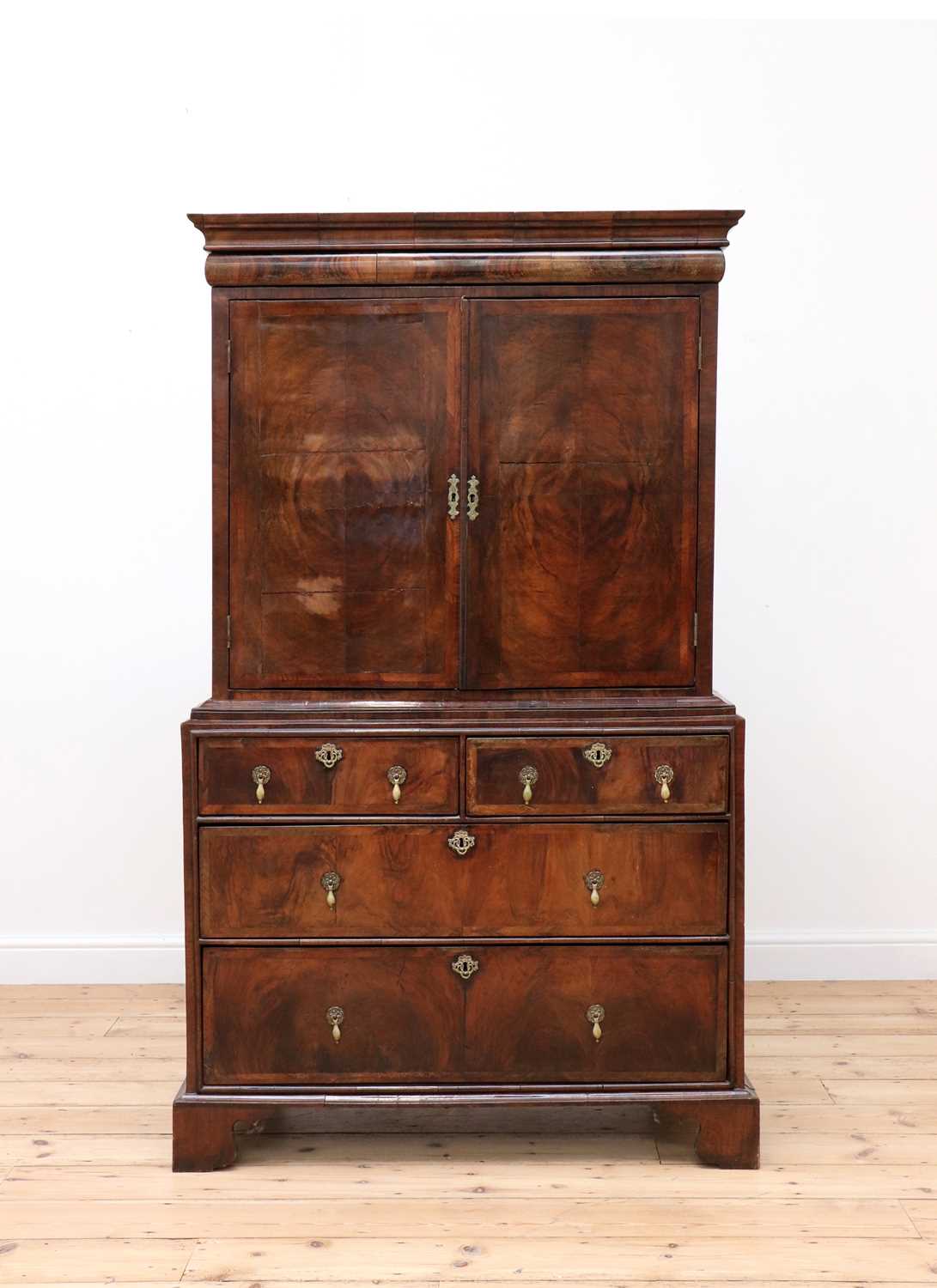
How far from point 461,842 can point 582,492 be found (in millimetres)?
728

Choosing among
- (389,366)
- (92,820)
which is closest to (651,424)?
(389,366)

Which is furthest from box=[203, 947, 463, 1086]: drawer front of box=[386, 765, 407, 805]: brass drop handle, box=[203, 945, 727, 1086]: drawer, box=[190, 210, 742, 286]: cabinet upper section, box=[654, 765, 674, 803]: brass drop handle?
box=[190, 210, 742, 286]: cabinet upper section

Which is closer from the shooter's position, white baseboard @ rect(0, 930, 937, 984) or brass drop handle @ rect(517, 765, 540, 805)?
brass drop handle @ rect(517, 765, 540, 805)

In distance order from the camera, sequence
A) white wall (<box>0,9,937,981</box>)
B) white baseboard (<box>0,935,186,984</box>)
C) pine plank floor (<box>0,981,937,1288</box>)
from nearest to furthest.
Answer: pine plank floor (<box>0,981,937,1288</box>) < white wall (<box>0,9,937,981</box>) < white baseboard (<box>0,935,186,984</box>)

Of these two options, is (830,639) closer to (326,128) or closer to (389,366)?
(389,366)

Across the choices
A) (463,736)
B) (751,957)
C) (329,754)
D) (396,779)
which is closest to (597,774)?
(463,736)

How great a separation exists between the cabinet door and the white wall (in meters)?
0.99

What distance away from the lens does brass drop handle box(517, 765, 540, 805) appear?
2439 mm

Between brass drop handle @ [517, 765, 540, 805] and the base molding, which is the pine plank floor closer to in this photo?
the base molding

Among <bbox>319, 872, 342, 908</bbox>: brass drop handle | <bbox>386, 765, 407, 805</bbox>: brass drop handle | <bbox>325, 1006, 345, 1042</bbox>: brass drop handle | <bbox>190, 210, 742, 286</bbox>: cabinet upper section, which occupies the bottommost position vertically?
<bbox>325, 1006, 345, 1042</bbox>: brass drop handle


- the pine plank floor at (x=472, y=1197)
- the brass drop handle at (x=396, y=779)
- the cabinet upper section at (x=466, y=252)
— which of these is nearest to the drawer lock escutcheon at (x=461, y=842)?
the brass drop handle at (x=396, y=779)

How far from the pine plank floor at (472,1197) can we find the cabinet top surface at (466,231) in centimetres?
180

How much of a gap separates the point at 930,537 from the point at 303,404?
6.15ft

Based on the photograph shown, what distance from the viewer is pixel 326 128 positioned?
3.31 metres
